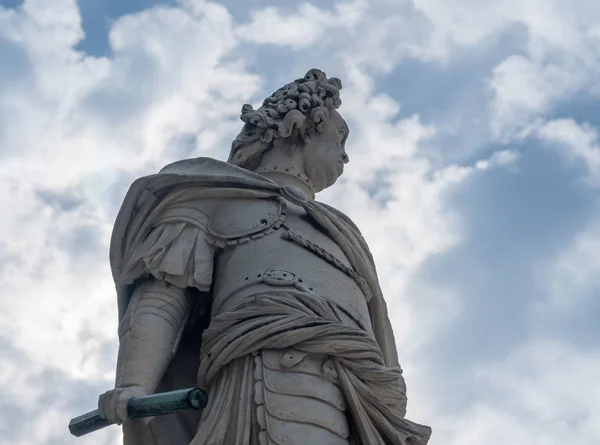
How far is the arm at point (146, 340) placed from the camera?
730cm

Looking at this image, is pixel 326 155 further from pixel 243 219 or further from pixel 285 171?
pixel 243 219

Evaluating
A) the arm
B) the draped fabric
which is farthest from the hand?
the draped fabric

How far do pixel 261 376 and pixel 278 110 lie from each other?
2932mm

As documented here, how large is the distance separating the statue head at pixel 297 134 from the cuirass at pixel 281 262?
2.83 feet

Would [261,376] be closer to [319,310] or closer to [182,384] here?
[319,310]

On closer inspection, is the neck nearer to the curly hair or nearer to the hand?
the curly hair

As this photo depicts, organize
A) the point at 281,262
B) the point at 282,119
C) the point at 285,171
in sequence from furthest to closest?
the point at 282,119 < the point at 285,171 < the point at 281,262

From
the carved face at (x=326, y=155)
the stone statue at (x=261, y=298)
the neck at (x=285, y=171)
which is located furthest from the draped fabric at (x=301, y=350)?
the carved face at (x=326, y=155)

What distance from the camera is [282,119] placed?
9406 millimetres

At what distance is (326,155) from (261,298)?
2.26 meters

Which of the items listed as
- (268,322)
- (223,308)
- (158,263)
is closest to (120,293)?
(158,263)

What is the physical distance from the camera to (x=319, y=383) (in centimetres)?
718

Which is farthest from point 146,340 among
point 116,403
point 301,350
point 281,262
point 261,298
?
point 301,350

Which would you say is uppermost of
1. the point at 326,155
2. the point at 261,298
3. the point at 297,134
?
the point at 297,134
